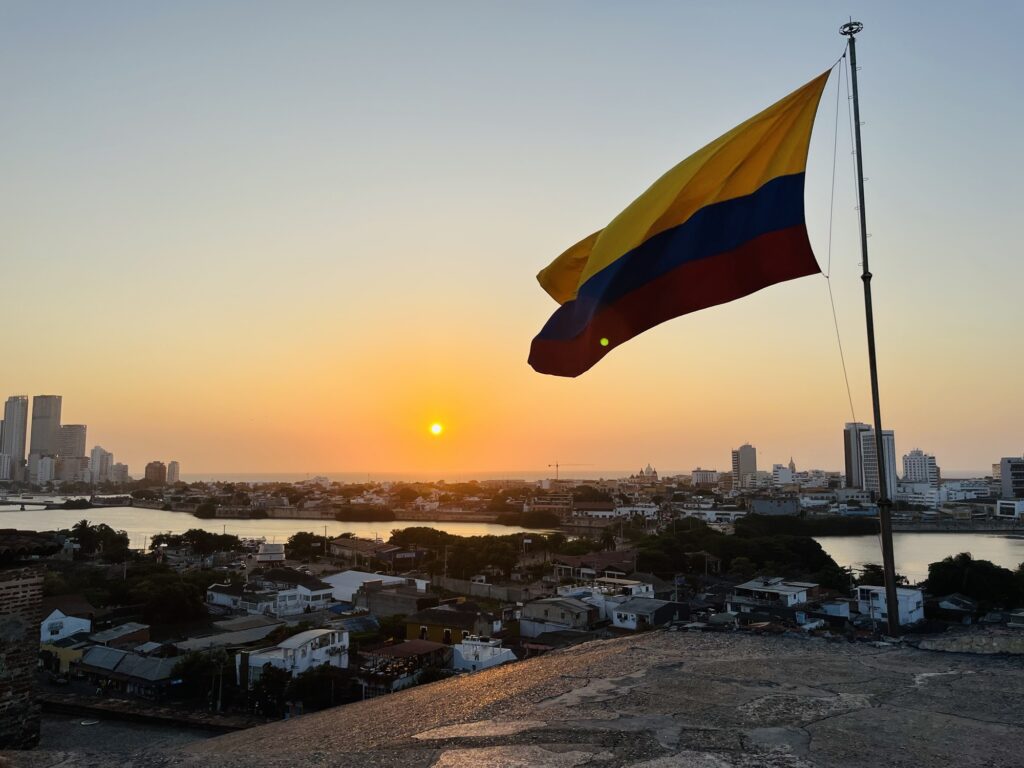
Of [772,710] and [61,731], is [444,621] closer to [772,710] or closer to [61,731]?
[61,731]

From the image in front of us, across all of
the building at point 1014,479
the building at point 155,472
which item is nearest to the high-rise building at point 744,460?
the building at point 1014,479

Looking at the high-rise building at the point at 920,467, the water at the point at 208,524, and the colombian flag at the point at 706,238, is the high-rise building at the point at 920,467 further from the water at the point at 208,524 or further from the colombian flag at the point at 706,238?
the colombian flag at the point at 706,238

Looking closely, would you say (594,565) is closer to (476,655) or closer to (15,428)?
(476,655)

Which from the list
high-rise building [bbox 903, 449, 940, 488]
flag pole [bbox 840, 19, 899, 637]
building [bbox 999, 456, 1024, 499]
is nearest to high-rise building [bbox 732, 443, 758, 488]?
high-rise building [bbox 903, 449, 940, 488]

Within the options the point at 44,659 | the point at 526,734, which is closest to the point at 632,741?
the point at 526,734

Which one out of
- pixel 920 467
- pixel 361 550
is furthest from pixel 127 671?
pixel 920 467
